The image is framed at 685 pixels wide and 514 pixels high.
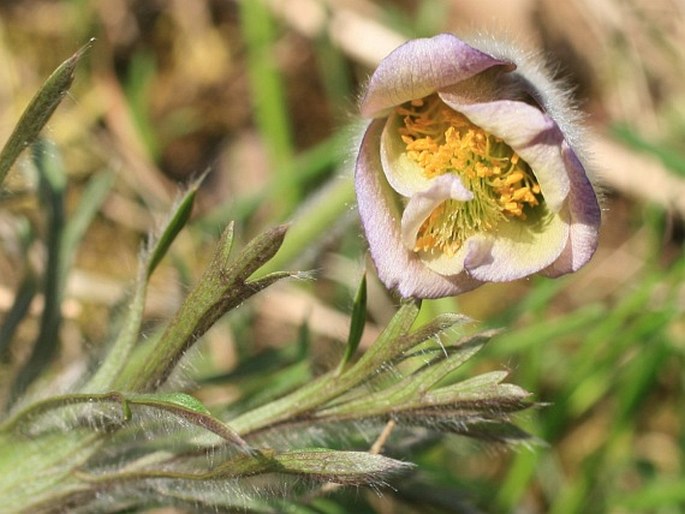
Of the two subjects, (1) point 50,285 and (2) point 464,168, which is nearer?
(2) point 464,168

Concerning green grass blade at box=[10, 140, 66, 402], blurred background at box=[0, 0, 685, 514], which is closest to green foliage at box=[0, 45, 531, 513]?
green grass blade at box=[10, 140, 66, 402]

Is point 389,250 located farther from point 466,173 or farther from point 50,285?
point 50,285

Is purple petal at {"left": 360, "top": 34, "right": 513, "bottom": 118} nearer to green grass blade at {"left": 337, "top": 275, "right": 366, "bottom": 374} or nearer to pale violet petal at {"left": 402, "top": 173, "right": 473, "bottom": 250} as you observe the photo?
pale violet petal at {"left": 402, "top": 173, "right": 473, "bottom": 250}

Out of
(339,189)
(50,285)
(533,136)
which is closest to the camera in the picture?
(533,136)

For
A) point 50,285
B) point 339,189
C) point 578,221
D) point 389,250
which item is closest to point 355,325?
point 389,250

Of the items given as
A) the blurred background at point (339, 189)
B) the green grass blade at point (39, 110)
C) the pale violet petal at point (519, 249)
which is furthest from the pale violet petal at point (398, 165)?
the blurred background at point (339, 189)

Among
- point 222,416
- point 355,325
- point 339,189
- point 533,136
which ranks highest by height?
point 533,136

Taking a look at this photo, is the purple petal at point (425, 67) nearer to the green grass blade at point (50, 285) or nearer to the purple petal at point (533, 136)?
the purple petal at point (533, 136)

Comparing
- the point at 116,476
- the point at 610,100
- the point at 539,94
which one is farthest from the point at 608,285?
the point at 116,476
